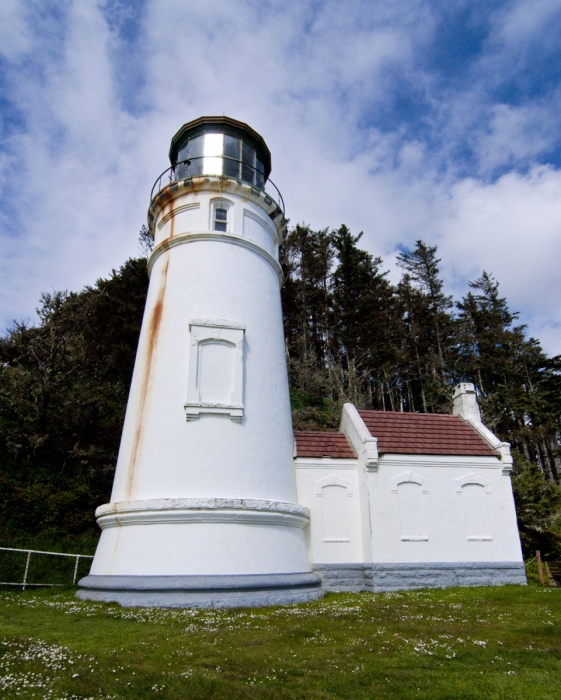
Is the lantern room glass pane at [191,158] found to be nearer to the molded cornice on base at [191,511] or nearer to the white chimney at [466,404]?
the molded cornice on base at [191,511]

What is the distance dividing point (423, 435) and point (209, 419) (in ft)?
23.6

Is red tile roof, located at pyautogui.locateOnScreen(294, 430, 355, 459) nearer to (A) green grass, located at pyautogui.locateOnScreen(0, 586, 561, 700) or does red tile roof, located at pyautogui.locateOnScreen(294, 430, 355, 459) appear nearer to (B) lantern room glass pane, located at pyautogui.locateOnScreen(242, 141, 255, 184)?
(A) green grass, located at pyautogui.locateOnScreen(0, 586, 561, 700)

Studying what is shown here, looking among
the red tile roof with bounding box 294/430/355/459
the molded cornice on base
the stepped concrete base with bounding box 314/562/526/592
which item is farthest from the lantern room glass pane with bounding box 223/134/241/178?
the stepped concrete base with bounding box 314/562/526/592

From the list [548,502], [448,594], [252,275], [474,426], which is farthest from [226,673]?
[548,502]

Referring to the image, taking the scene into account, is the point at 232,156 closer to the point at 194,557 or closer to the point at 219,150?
the point at 219,150

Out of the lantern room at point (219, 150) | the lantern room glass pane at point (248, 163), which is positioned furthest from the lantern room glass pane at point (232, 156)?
the lantern room glass pane at point (248, 163)

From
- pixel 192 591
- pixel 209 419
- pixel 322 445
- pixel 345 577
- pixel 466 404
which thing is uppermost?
pixel 466 404

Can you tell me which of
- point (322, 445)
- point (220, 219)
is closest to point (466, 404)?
point (322, 445)

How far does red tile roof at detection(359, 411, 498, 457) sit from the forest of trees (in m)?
6.19

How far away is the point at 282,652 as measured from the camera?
6164 mm

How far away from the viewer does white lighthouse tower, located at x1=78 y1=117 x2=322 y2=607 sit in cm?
1024

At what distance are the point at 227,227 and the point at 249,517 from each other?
317 inches

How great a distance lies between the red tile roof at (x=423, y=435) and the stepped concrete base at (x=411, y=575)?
121 inches

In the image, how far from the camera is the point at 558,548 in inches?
682
